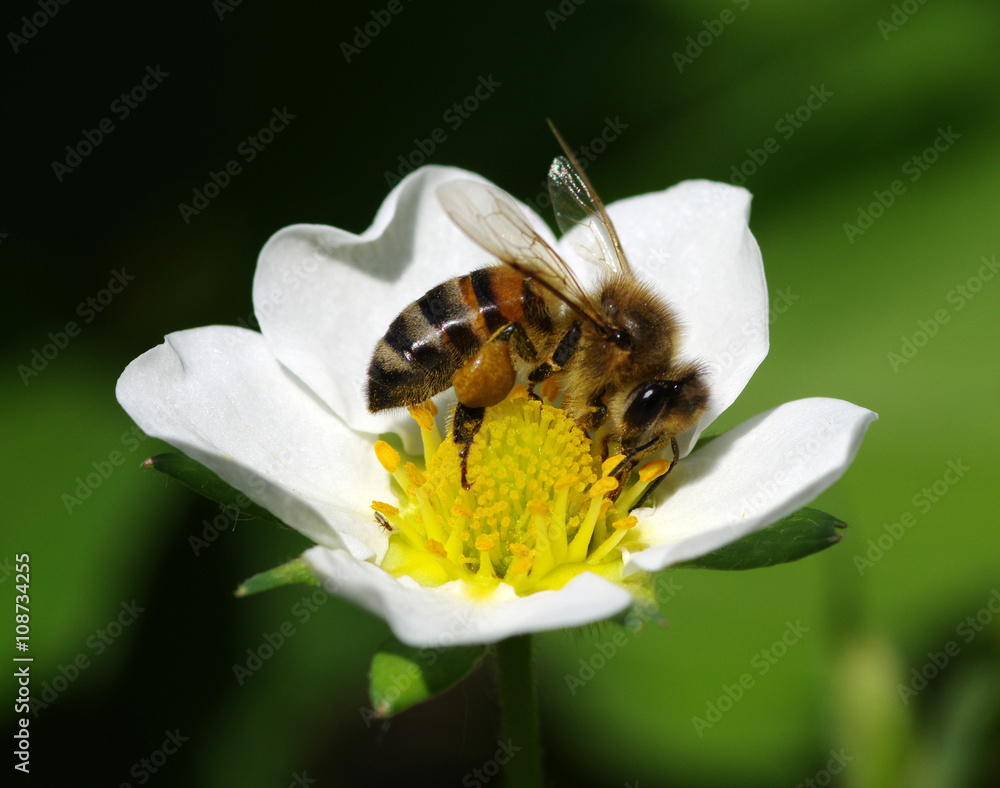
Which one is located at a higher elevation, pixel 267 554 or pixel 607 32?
pixel 607 32

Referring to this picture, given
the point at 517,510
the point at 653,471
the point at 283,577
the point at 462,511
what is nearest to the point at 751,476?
the point at 653,471

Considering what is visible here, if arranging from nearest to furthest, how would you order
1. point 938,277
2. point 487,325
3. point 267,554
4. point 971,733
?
point 487,325, point 971,733, point 267,554, point 938,277

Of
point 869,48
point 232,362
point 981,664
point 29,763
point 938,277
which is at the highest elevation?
point 232,362

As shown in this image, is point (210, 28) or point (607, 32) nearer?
point (210, 28)

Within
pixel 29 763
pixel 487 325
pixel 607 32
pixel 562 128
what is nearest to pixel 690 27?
pixel 607 32

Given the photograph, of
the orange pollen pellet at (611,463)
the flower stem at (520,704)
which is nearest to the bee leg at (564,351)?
the orange pollen pellet at (611,463)

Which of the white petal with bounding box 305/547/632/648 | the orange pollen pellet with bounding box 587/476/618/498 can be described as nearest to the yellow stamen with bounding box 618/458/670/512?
the orange pollen pellet with bounding box 587/476/618/498

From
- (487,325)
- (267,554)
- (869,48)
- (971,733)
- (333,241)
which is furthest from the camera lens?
(869,48)

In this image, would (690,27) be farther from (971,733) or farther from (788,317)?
(971,733)

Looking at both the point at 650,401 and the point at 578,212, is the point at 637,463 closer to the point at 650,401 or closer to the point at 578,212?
the point at 650,401
